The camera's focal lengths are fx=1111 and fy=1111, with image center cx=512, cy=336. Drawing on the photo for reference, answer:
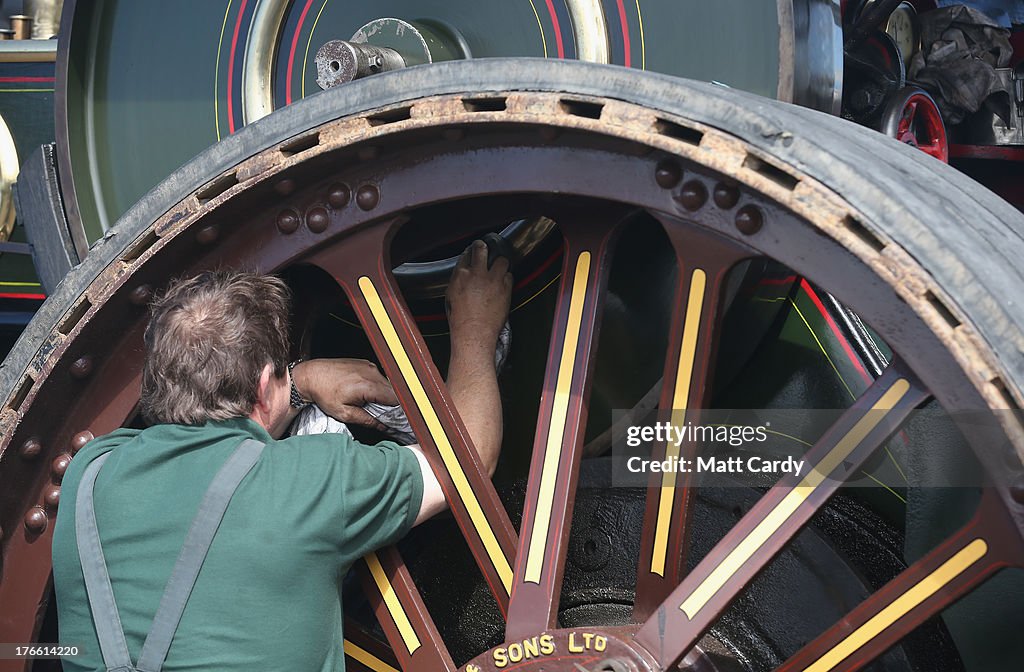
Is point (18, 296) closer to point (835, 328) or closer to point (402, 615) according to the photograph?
point (402, 615)

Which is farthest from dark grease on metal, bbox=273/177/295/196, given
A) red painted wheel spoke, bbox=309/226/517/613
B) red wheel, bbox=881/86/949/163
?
red wheel, bbox=881/86/949/163

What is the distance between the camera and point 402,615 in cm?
165

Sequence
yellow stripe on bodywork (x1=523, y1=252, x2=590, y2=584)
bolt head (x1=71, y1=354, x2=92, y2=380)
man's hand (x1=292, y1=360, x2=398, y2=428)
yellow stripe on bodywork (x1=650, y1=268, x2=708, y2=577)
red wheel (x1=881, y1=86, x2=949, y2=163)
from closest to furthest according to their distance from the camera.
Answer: yellow stripe on bodywork (x1=650, y1=268, x2=708, y2=577) < yellow stripe on bodywork (x1=523, y1=252, x2=590, y2=584) < bolt head (x1=71, y1=354, x2=92, y2=380) < man's hand (x1=292, y1=360, x2=398, y2=428) < red wheel (x1=881, y1=86, x2=949, y2=163)

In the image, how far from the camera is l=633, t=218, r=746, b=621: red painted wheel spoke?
1.37 meters

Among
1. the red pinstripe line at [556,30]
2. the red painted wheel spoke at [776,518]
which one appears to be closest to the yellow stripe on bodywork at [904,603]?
the red painted wheel spoke at [776,518]

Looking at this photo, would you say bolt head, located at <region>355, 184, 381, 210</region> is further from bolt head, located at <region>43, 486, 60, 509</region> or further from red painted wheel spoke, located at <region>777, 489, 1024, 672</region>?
red painted wheel spoke, located at <region>777, 489, 1024, 672</region>

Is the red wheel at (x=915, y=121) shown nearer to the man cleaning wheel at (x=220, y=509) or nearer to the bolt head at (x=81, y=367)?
the man cleaning wheel at (x=220, y=509)

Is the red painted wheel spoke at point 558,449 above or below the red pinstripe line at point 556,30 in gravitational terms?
below

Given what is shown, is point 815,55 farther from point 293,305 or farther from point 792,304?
point 293,305

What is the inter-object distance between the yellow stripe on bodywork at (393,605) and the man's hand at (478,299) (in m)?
0.35

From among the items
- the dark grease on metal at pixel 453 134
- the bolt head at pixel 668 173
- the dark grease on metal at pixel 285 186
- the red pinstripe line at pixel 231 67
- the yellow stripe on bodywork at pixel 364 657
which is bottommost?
the yellow stripe on bodywork at pixel 364 657

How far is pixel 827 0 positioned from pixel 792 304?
0.51 m

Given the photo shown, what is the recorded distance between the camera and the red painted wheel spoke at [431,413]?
155 centimetres

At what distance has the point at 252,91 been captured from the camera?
87.0 inches
